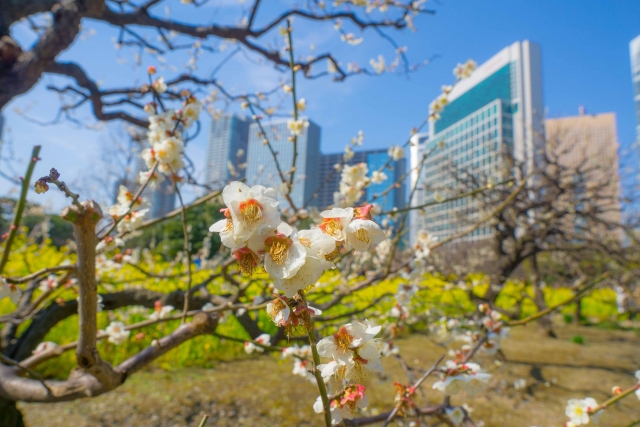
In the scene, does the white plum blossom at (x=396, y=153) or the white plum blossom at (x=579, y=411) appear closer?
the white plum blossom at (x=579, y=411)

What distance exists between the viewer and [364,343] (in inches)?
22.7

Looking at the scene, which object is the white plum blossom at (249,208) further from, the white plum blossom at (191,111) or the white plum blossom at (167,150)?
the white plum blossom at (191,111)

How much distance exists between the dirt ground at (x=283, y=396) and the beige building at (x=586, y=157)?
90.0 inches

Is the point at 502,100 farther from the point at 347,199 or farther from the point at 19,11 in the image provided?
the point at 19,11

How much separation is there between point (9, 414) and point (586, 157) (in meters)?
7.41

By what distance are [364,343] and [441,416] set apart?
2.99ft

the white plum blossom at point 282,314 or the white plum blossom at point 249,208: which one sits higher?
the white plum blossom at point 249,208

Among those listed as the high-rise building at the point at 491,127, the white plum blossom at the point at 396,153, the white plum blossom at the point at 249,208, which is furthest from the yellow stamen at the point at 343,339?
the high-rise building at the point at 491,127

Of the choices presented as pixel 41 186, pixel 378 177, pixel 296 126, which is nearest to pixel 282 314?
pixel 41 186

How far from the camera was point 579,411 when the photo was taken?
3.90 feet

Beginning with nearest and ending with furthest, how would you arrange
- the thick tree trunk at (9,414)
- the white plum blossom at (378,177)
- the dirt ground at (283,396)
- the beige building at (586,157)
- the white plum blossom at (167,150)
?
the white plum blossom at (167,150)
the thick tree trunk at (9,414)
the white plum blossom at (378,177)
the dirt ground at (283,396)
the beige building at (586,157)

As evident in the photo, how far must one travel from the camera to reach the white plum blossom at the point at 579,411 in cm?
115

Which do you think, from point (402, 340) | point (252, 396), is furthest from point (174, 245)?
point (252, 396)

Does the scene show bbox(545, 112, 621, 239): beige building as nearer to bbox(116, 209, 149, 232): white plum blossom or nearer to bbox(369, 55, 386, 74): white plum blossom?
bbox(369, 55, 386, 74): white plum blossom
